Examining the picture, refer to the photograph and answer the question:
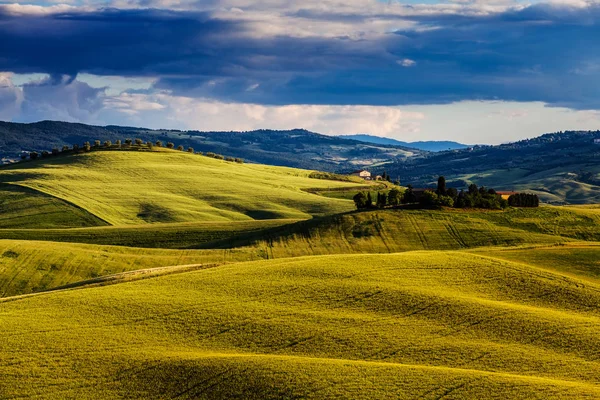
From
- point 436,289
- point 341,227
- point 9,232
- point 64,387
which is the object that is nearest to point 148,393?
point 64,387

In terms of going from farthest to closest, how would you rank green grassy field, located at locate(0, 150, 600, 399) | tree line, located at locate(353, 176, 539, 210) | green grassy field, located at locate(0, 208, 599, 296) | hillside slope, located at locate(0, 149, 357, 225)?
hillside slope, located at locate(0, 149, 357, 225), tree line, located at locate(353, 176, 539, 210), green grassy field, located at locate(0, 208, 599, 296), green grassy field, located at locate(0, 150, 600, 399)

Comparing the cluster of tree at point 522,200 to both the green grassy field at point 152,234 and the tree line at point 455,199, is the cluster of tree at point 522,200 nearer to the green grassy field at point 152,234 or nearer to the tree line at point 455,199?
the tree line at point 455,199

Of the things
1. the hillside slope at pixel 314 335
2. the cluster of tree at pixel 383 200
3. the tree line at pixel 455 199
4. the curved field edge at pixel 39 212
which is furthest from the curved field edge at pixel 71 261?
the curved field edge at pixel 39 212

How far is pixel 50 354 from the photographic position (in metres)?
50.0

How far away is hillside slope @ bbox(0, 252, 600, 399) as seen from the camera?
44812mm

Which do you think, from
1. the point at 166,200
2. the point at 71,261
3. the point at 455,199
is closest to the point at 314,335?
the point at 71,261

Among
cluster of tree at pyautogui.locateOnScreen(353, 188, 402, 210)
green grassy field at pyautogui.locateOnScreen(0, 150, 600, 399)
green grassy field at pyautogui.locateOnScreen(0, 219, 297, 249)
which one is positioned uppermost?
cluster of tree at pyautogui.locateOnScreen(353, 188, 402, 210)

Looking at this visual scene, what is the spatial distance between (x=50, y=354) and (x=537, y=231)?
78.0 m

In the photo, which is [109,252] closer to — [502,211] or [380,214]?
[380,214]

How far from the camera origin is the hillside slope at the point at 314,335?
44812 mm

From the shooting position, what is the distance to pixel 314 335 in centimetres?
5369

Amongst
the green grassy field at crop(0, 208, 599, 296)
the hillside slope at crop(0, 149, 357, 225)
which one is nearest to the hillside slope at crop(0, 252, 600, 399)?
the green grassy field at crop(0, 208, 599, 296)

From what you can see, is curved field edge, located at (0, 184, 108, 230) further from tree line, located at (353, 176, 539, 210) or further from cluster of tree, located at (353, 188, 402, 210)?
tree line, located at (353, 176, 539, 210)

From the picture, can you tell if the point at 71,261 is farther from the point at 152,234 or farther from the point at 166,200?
the point at 166,200
